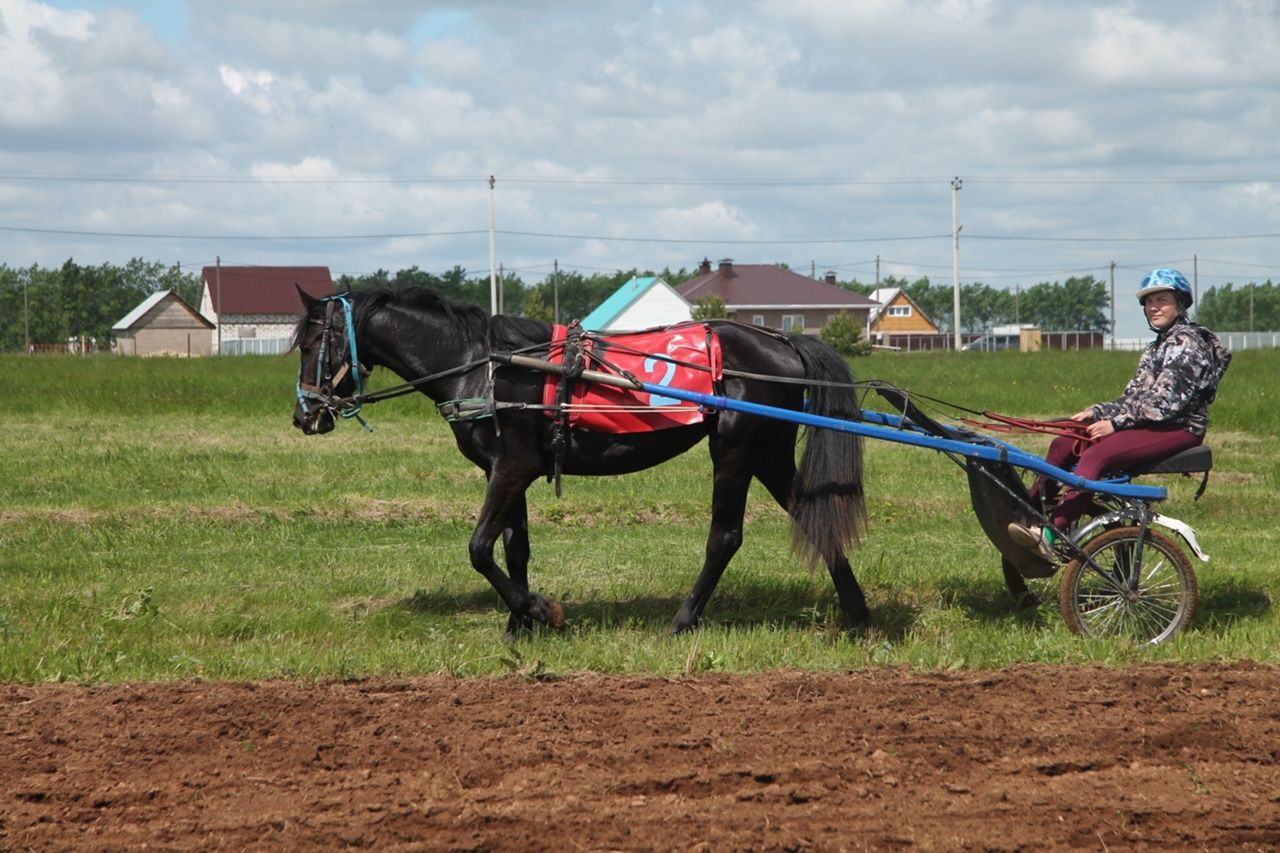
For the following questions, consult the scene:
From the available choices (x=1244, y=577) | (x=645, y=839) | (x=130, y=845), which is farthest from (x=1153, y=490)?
(x=130, y=845)

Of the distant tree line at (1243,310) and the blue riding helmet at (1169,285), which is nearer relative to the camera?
the blue riding helmet at (1169,285)

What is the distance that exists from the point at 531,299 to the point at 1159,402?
79528mm

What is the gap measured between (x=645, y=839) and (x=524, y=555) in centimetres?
422

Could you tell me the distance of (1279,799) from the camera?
5.24 metres

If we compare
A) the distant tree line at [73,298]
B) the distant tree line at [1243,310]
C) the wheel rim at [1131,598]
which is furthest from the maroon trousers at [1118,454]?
the distant tree line at [1243,310]

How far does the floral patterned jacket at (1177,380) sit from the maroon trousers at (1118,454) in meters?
0.06

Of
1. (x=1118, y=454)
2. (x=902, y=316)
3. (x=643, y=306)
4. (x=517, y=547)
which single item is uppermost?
(x=643, y=306)

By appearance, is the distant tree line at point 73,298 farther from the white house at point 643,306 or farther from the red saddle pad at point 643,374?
the red saddle pad at point 643,374

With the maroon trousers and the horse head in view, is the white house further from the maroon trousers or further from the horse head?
the maroon trousers

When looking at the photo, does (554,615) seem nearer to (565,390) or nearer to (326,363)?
(565,390)

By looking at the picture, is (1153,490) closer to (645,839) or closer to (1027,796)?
(1027,796)

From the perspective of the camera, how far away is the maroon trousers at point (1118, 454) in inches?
324

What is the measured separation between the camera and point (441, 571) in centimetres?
1070

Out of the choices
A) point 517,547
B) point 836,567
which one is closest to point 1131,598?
point 836,567
